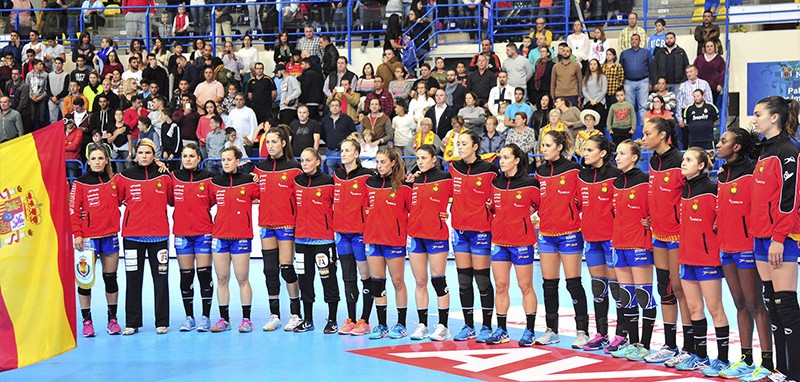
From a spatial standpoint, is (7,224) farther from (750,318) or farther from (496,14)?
(496,14)

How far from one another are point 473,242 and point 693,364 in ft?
7.82

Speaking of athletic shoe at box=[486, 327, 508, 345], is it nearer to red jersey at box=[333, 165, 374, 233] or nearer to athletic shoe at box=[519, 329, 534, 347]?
Answer: athletic shoe at box=[519, 329, 534, 347]

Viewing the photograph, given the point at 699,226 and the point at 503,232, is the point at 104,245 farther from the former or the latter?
the point at 699,226

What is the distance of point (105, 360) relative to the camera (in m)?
9.12

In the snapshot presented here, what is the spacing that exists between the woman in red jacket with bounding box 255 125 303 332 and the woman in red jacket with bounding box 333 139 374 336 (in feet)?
1.65

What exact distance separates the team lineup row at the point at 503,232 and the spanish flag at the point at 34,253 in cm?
231

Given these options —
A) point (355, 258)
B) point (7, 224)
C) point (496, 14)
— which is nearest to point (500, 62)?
point (496, 14)

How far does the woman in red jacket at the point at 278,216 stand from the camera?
1031 cm

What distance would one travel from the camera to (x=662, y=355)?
8570 mm

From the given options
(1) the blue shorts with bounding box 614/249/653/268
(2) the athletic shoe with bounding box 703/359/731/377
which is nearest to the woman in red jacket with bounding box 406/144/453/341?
(1) the blue shorts with bounding box 614/249/653/268

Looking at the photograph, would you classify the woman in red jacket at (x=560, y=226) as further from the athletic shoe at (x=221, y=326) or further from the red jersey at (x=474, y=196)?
the athletic shoe at (x=221, y=326)

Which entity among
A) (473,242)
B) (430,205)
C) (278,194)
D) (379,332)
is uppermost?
(278,194)

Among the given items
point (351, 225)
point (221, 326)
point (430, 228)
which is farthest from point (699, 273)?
point (221, 326)

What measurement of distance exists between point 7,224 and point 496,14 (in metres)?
14.9
